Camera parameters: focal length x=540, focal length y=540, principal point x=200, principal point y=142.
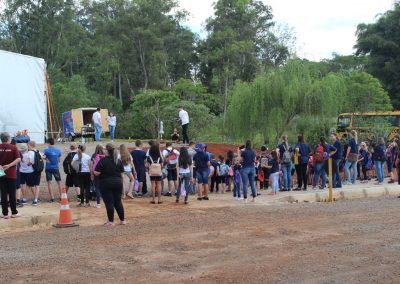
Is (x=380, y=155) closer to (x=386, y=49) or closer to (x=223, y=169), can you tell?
(x=223, y=169)

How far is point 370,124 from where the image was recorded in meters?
33.4

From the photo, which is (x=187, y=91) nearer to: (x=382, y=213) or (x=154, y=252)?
(x=382, y=213)

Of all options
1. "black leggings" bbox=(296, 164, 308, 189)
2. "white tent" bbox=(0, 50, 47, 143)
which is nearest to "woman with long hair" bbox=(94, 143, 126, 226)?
"black leggings" bbox=(296, 164, 308, 189)

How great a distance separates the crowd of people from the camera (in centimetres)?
1138

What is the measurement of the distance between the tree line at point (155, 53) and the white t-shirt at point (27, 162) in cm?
2589

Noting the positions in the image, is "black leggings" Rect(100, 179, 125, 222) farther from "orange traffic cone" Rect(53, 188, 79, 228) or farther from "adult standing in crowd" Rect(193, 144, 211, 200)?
"adult standing in crowd" Rect(193, 144, 211, 200)

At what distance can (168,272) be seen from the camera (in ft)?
24.4

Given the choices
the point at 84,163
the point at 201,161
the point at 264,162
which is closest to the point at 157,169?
the point at 201,161

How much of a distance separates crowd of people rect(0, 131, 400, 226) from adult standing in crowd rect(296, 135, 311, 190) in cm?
3

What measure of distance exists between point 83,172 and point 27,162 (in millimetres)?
1355

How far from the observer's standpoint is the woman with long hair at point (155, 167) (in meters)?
13.9

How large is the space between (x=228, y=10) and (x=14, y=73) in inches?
1578

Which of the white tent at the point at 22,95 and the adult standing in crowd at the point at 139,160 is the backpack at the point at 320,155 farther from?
the white tent at the point at 22,95

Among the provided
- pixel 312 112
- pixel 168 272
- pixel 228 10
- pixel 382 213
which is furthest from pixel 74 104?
pixel 168 272
